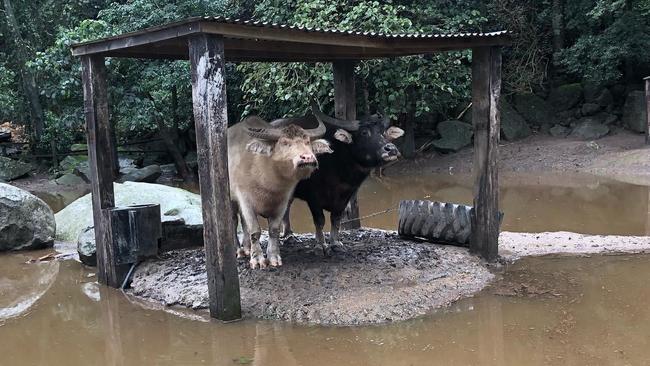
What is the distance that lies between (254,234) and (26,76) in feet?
51.9

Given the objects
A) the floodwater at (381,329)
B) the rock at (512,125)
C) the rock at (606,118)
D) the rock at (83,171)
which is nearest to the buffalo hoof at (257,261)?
the floodwater at (381,329)

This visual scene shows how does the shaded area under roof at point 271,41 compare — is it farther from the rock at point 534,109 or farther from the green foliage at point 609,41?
the rock at point 534,109

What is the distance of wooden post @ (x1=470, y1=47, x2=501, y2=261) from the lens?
23.1 feet

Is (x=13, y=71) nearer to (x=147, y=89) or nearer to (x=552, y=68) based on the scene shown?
(x=147, y=89)

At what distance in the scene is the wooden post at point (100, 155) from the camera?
6836mm

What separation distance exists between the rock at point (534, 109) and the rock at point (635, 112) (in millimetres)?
2203

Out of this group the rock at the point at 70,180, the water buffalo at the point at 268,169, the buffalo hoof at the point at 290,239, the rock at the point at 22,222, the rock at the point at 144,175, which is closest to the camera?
the water buffalo at the point at 268,169

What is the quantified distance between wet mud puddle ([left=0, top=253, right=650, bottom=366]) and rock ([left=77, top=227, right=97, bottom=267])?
3.68 feet

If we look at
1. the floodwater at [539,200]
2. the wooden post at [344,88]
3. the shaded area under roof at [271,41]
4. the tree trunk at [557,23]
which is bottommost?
the floodwater at [539,200]

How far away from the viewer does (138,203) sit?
885 centimetres

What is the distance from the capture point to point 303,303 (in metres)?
5.70

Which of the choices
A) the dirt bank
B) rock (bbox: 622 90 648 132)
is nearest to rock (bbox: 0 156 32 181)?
the dirt bank

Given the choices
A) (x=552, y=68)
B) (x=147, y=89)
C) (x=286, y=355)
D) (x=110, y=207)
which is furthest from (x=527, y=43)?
(x=286, y=355)

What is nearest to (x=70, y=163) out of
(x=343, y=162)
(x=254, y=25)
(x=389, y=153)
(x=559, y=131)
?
(x=343, y=162)
